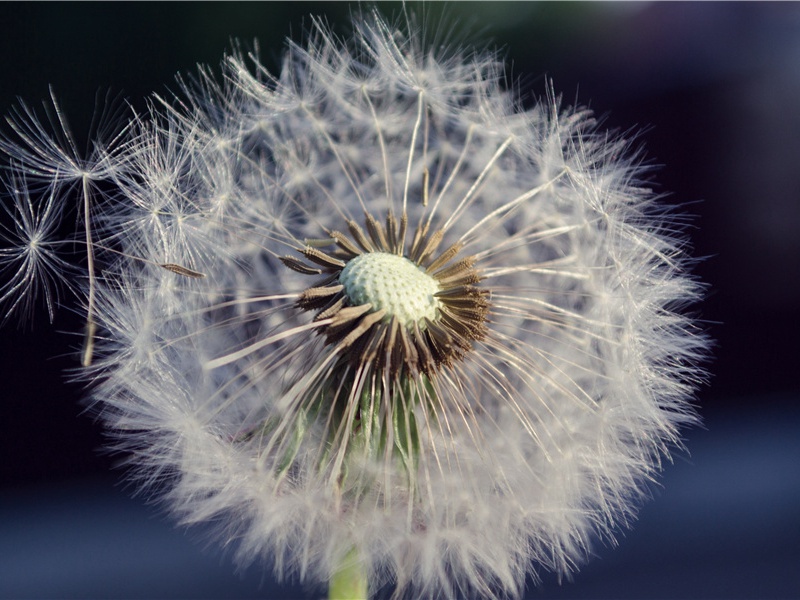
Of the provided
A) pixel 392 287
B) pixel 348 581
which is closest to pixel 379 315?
pixel 392 287

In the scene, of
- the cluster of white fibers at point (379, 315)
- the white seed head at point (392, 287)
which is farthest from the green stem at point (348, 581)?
the white seed head at point (392, 287)

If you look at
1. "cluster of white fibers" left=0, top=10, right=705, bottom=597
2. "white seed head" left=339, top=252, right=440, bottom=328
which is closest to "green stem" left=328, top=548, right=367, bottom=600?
"cluster of white fibers" left=0, top=10, right=705, bottom=597

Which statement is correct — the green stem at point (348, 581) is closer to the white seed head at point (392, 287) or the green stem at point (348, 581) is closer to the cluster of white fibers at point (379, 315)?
the cluster of white fibers at point (379, 315)

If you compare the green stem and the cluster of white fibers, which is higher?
the cluster of white fibers

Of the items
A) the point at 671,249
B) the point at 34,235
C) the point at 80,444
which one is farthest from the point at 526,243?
the point at 80,444

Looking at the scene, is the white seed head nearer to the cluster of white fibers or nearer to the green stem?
the cluster of white fibers

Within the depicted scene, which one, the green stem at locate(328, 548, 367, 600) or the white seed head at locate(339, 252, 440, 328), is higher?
the white seed head at locate(339, 252, 440, 328)

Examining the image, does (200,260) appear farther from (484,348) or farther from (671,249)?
(671,249)
